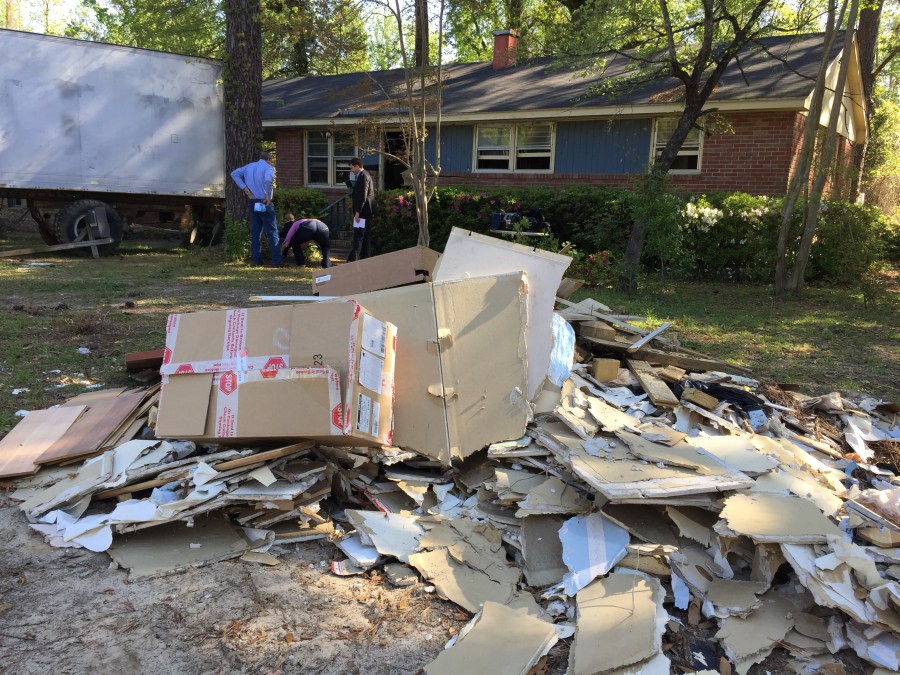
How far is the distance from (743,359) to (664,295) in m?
3.60

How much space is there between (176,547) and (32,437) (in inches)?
56.0

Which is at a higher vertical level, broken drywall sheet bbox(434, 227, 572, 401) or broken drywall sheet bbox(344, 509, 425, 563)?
broken drywall sheet bbox(434, 227, 572, 401)

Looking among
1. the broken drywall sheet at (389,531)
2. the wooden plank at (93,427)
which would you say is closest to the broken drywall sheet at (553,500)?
the broken drywall sheet at (389,531)

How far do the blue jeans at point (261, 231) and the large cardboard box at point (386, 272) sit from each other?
6179 millimetres

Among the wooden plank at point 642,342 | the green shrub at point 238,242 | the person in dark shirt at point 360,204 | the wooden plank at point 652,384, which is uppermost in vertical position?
the person in dark shirt at point 360,204

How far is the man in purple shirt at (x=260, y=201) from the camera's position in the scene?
11172mm

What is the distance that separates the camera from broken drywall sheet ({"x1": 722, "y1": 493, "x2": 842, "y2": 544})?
276 centimetres

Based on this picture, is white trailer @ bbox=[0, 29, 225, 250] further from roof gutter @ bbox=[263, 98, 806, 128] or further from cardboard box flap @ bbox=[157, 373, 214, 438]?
cardboard box flap @ bbox=[157, 373, 214, 438]

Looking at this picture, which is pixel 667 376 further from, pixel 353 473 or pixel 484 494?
pixel 353 473

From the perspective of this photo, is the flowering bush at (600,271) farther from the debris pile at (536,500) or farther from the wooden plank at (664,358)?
the debris pile at (536,500)

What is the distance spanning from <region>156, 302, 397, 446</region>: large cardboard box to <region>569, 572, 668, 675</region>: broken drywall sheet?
1330mm

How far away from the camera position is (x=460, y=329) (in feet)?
12.8

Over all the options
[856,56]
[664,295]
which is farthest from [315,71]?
[664,295]

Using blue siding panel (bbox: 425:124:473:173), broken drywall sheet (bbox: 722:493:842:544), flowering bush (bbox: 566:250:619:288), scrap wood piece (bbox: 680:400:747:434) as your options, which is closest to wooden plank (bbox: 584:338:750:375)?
scrap wood piece (bbox: 680:400:747:434)
